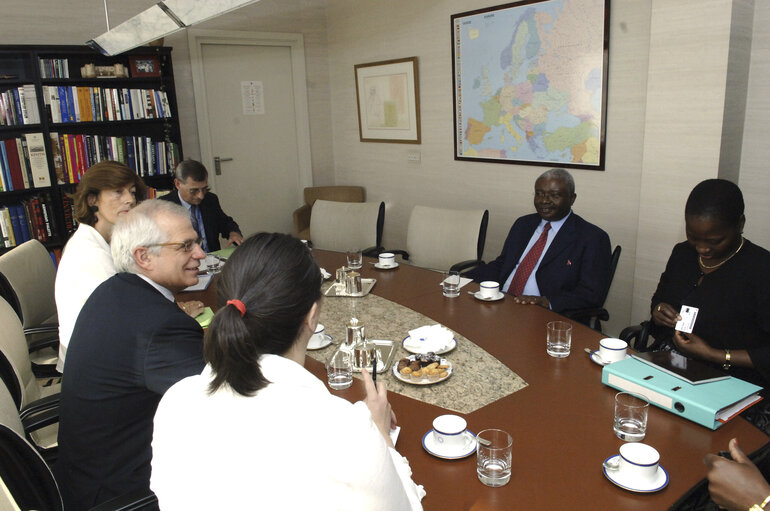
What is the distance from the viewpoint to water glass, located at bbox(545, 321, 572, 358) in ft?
→ 6.47

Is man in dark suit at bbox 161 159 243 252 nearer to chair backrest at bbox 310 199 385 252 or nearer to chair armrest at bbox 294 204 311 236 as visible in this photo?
chair backrest at bbox 310 199 385 252

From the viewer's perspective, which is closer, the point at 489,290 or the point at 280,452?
the point at 280,452

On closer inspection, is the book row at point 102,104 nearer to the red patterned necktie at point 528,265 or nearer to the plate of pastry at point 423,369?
the red patterned necktie at point 528,265

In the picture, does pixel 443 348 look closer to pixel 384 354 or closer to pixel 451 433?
pixel 384 354

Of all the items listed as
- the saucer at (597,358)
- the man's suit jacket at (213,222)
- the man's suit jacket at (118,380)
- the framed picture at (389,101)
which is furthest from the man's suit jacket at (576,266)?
the framed picture at (389,101)

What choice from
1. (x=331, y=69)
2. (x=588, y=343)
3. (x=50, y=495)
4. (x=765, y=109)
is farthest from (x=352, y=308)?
(x=331, y=69)

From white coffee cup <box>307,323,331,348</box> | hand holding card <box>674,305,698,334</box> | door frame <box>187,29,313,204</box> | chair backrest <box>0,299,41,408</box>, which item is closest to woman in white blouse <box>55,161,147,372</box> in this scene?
chair backrest <box>0,299,41,408</box>

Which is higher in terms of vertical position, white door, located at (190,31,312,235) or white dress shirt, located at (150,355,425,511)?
white door, located at (190,31,312,235)

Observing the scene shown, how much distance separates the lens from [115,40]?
3381 mm

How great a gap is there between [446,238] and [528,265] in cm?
84

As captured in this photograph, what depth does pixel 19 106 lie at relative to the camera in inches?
162

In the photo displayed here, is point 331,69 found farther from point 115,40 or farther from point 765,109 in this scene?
point 765,109

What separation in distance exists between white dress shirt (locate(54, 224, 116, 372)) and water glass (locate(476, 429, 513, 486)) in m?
1.63

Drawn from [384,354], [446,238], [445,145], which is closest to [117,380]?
[384,354]
